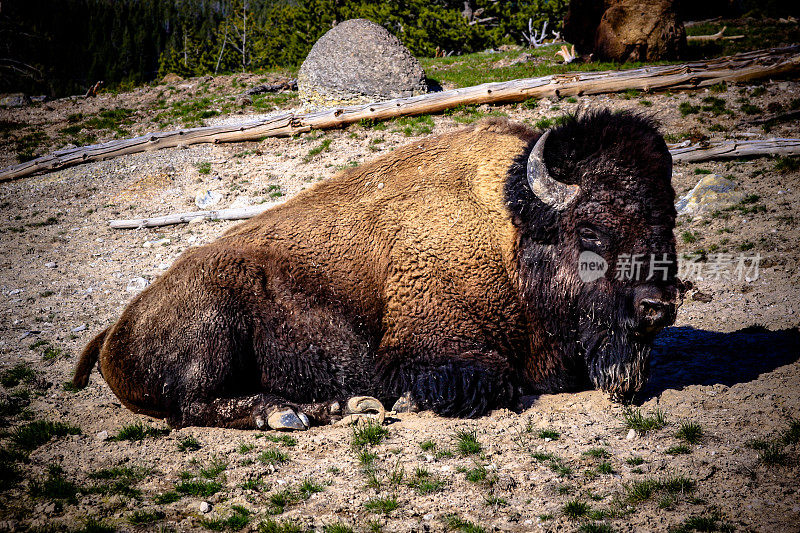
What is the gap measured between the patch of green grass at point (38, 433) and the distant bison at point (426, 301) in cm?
56

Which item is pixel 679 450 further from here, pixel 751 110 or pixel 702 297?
pixel 751 110

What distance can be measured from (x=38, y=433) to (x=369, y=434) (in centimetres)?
304

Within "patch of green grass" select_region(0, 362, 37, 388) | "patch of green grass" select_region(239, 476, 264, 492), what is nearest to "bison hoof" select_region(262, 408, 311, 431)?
"patch of green grass" select_region(239, 476, 264, 492)

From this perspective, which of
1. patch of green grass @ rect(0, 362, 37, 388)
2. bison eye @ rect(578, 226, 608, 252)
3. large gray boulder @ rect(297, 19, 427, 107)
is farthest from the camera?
large gray boulder @ rect(297, 19, 427, 107)

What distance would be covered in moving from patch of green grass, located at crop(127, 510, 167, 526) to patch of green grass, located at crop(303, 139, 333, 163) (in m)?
10.5

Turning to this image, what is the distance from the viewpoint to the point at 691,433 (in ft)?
13.1

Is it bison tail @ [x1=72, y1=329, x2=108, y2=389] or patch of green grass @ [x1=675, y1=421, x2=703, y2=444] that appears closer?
patch of green grass @ [x1=675, y1=421, x2=703, y2=444]

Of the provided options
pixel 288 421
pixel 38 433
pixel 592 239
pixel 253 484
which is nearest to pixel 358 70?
pixel 592 239

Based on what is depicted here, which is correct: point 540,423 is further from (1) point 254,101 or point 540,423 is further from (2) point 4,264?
(1) point 254,101

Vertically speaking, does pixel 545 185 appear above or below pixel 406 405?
above

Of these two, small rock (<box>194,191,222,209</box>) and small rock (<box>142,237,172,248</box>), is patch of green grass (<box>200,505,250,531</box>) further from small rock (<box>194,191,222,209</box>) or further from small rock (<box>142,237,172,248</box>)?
small rock (<box>194,191,222,209</box>)

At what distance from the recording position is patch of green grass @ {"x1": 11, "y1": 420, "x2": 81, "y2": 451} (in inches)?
188

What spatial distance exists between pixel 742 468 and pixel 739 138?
9.66 m

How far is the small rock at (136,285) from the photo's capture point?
892 cm
